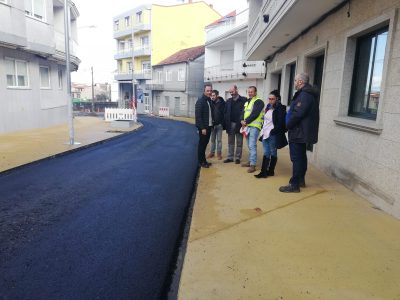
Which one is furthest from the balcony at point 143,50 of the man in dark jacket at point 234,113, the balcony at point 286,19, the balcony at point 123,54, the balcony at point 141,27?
the man in dark jacket at point 234,113

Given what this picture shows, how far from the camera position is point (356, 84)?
6184 mm

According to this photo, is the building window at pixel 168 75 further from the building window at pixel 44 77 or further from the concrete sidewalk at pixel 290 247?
the concrete sidewalk at pixel 290 247

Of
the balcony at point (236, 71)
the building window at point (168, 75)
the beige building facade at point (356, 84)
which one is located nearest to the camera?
the beige building facade at point (356, 84)

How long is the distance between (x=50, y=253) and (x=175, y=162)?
5.65 m

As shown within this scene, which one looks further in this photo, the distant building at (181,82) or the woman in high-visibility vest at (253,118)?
the distant building at (181,82)

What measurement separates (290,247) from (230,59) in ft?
87.5

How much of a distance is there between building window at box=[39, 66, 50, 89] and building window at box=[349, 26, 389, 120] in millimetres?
17213

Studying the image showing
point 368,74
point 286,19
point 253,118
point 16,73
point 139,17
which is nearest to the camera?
point 368,74

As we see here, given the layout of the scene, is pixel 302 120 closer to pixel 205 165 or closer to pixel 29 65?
pixel 205 165

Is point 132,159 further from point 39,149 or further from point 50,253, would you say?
point 50,253

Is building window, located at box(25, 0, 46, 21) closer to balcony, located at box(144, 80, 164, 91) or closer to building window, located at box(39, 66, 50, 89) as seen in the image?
building window, located at box(39, 66, 50, 89)

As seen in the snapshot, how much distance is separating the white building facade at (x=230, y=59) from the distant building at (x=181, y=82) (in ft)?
15.4

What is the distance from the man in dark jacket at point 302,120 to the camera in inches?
204

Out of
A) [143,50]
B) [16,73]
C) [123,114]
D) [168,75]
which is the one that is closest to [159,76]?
[168,75]
